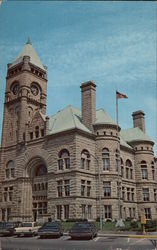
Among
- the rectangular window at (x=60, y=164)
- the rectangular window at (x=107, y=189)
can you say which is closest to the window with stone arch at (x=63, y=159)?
the rectangular window at (x=60, y=164)

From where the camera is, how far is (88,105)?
4294 centimetres

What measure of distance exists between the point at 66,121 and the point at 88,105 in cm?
404

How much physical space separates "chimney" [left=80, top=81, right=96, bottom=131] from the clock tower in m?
9.01

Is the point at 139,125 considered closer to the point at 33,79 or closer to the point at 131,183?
the point at 131,183

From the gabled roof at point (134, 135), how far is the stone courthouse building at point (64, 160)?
0.28 meters

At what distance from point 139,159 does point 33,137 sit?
19.1m

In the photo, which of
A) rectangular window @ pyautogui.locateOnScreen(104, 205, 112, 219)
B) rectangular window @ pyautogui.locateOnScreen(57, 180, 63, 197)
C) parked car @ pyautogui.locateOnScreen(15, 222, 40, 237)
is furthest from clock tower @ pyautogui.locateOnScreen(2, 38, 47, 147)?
parked car @ pyautogui.locateOnScreen(15, 222, 40, 237)

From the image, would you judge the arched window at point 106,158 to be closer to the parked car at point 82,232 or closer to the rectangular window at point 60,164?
the rectangular window at point 60,164

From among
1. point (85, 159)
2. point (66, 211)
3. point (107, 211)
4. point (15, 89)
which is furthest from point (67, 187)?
point (15, 89)

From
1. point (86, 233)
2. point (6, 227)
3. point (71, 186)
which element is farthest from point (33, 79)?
Result: point (86, 233)

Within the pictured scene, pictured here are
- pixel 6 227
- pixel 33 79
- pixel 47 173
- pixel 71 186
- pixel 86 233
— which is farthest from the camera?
pixel 33 79

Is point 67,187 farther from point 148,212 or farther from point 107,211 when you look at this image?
point 148,212

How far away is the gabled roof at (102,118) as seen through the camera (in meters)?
42.4

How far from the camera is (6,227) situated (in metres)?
24.0
